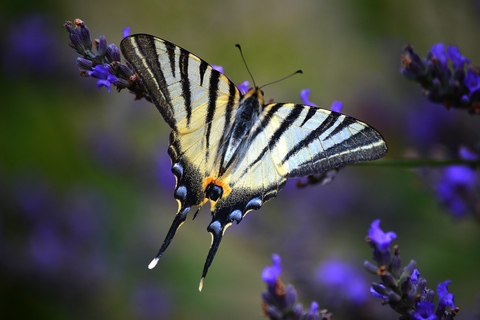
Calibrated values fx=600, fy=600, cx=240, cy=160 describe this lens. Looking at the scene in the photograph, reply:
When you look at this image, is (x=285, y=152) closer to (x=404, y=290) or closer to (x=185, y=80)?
(x=185, y=80)

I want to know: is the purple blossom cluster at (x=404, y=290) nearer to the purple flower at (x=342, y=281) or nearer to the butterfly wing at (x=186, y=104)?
the butterfly wing at (x=186, y=104)

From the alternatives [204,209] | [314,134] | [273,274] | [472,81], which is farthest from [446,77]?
[204,209]

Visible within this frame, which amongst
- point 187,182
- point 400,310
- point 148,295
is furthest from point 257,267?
point 400,310

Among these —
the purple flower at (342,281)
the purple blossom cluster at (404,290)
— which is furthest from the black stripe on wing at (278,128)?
the purple flower at (342,281)

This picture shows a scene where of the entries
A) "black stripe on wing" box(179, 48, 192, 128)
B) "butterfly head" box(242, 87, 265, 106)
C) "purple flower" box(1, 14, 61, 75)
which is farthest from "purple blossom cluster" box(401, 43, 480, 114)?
"purple flower" box(1, 14, 61, 75)

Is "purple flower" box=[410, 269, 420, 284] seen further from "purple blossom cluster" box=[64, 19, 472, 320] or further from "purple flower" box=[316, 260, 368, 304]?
"purple flower" box=[316, 260, 368, 304]

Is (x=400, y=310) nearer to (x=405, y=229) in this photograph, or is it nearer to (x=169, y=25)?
(x=405, y=229)

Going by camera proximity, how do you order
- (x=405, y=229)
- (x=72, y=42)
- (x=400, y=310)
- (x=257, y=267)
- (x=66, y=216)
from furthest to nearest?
(x=257, y=267), (x=66, y=216), (x=405, y=229), (x=72, y=42), (x=400, y=310)
